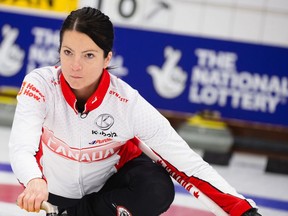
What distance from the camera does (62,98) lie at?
256 cm

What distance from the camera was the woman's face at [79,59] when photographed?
234 centimetres

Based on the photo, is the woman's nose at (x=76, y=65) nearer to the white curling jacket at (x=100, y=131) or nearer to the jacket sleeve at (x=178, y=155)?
the white curling jacket at (x=100, y=131)

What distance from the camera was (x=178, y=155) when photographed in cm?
260

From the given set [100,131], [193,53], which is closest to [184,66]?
[193,53]

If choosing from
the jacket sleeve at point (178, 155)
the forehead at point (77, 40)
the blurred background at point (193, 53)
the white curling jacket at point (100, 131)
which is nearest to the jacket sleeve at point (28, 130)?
the white curling jacket at point (100, 131)

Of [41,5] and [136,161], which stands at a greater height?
[41,5]

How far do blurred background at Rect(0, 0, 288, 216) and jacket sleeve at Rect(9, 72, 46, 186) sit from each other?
3.29 meters

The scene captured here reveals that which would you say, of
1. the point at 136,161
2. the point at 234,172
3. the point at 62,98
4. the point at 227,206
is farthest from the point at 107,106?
the point at 234,172

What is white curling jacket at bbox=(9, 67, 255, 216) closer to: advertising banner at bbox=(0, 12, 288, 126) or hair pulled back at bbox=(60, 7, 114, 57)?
hair pulled back at bbox=(60, 7, 114, 57)

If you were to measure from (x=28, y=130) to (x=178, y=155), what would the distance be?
63cm

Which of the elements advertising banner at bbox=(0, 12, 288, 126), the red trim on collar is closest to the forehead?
the red trim on collar

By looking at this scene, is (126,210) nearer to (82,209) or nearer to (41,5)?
(82,209)

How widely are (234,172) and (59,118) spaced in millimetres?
2611

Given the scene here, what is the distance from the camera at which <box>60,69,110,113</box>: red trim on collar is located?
252 cm
